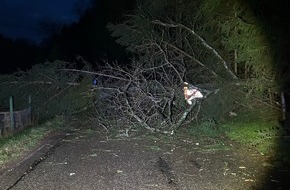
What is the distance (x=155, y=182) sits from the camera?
17.7 feet

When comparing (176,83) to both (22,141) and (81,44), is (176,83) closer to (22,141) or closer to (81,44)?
(22,141)

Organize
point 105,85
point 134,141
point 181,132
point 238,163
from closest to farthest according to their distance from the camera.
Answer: point 238,163, point 134,141, point 181,132, point 105,85

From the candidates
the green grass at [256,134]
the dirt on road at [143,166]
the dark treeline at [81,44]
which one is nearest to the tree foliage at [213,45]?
the green grass at [256,134]

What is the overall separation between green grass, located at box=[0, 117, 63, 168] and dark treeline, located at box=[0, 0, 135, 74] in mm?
14848

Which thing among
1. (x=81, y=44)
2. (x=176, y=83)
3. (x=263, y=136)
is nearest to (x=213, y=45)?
(x=176, y=83)

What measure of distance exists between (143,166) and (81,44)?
116 ft

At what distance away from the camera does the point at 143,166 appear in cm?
630

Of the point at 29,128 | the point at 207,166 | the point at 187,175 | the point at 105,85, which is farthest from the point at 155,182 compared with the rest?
the point at 29,128

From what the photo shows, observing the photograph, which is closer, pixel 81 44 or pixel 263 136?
pixel 263 136

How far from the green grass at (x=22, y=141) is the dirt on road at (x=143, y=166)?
0.31 meters

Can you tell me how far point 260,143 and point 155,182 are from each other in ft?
9.80

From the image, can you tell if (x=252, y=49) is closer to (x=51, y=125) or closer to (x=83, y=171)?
(x=83, y=171)

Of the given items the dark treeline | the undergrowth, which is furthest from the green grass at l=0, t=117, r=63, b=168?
the dark treeline

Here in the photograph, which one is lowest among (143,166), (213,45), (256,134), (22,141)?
(22,141)
